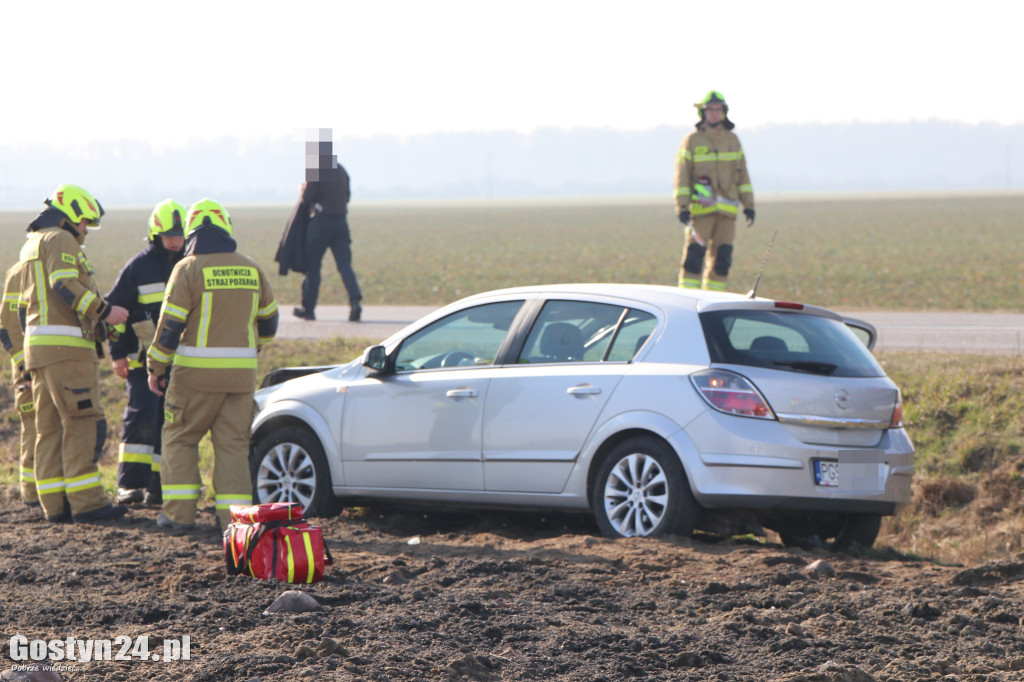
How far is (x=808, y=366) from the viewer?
23.5 feet

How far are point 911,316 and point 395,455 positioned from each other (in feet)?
37.6

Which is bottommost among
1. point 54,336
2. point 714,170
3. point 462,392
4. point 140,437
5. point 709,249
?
point 140,437

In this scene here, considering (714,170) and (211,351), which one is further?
(714,170)

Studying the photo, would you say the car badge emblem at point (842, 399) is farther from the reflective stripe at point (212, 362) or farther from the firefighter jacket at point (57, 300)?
the firefighter jacket at point (57, 300)

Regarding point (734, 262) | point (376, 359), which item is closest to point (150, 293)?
point (376, 359)

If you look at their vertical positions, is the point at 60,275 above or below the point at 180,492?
above

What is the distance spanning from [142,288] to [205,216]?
1.43 m

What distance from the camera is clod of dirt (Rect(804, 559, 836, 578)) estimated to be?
6492 mm

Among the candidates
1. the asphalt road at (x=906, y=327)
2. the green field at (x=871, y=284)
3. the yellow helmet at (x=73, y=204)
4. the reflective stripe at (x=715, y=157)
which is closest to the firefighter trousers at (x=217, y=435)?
the yellow helmet at (x=73, y=204)

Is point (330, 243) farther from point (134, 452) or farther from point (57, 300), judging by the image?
point (57, 300)

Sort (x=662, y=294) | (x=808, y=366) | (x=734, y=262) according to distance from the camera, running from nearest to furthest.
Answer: (x=808, y=366) < (x=662, y=294) < (x=734, y=262)

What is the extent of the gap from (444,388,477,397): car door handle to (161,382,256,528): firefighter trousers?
1.27m

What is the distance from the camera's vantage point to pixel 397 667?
487 cm

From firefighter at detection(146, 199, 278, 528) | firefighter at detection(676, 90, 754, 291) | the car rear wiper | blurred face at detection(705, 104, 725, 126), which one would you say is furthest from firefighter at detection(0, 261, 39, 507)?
blurred face at detection(705, 104, 725, 126)
